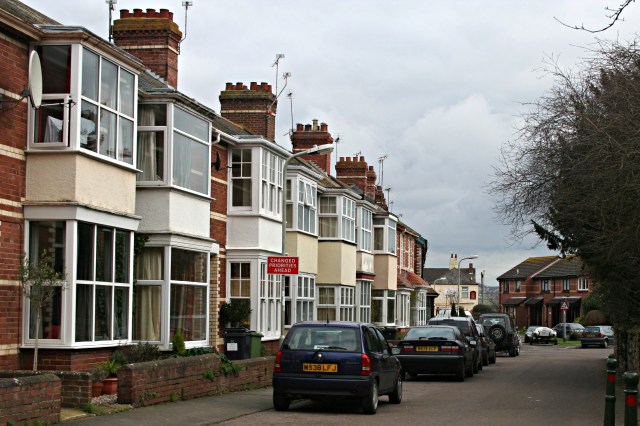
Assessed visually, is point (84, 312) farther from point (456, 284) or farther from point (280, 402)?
point (456, 284)

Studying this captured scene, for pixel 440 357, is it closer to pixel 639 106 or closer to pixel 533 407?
pixel 533 407

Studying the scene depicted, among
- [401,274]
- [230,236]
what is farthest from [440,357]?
[401,274]

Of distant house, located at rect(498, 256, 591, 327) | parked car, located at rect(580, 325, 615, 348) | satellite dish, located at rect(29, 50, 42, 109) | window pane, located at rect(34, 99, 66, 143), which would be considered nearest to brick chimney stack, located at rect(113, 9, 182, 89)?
window pane, located at rect(34, 99, 66, 143)

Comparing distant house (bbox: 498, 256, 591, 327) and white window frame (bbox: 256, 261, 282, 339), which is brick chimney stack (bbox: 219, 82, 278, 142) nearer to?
white window frame (bbox: 256, 261, 282, 339)

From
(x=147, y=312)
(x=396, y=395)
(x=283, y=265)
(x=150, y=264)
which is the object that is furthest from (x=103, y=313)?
(x=283, y=265)

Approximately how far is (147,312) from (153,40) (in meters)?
8.25

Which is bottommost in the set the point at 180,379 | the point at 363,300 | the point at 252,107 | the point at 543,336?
the point at 543,336

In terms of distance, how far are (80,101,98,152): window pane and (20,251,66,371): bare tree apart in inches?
81.0

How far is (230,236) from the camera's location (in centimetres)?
2683

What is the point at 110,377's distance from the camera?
53.1 ft

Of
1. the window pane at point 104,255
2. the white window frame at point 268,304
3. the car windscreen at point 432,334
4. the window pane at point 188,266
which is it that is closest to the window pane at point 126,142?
the window pane at point 104,255

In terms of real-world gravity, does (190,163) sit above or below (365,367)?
above

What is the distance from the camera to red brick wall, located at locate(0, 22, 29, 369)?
15695 mm

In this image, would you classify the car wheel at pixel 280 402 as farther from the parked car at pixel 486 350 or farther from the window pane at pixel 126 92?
the parked car at pixel 486 350
